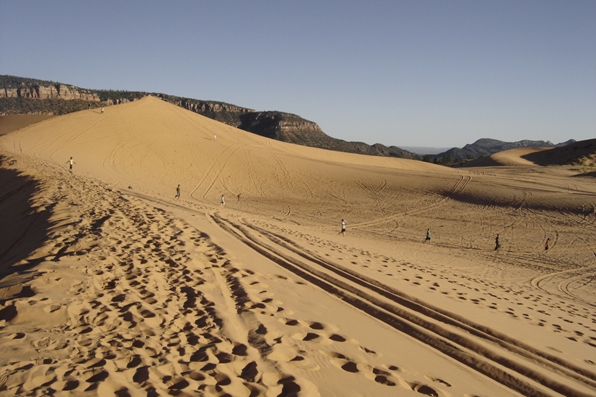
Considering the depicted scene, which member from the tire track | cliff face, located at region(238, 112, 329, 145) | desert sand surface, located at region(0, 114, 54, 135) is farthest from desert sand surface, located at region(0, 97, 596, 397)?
cliff face, located at region(238, 112, 329, 145)

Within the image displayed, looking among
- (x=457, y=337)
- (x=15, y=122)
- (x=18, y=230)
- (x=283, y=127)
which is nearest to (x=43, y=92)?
(x=15, y=122)

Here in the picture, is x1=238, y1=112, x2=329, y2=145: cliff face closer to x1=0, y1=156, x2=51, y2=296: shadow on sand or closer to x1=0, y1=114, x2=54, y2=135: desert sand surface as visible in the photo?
x1=0, y1=114, x2=54, y2=135: desert sand surface

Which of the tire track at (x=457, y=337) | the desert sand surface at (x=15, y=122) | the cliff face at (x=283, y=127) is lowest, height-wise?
the desert sand surface at (x=15, y=122)

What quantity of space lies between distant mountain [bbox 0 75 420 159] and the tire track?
324ft

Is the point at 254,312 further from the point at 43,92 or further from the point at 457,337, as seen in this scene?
the point at 43,92

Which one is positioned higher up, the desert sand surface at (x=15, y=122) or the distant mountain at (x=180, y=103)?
the distant mountain at (x=180, y=103)

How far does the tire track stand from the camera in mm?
4652

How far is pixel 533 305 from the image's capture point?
366 inches

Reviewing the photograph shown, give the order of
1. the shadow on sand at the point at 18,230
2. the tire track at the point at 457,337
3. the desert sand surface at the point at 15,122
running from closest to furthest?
the tire track at the point at 457,337, the shadow on sand at the point at 18,230, the desert sand surface at the point at 15,122

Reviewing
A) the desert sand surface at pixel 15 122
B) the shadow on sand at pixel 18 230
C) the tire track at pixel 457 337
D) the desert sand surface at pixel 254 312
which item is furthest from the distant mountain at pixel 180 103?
the tire track at pixel 457 337

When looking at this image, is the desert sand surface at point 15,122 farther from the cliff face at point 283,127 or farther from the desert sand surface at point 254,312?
the desert sand surface at point 254,312

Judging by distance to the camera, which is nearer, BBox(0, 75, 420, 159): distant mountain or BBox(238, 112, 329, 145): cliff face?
BBox(0, 75, 420, 159): distant mountain

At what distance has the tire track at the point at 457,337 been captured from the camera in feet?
15.3

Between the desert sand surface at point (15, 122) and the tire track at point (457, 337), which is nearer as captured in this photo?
the tire track at point (457, 337)
